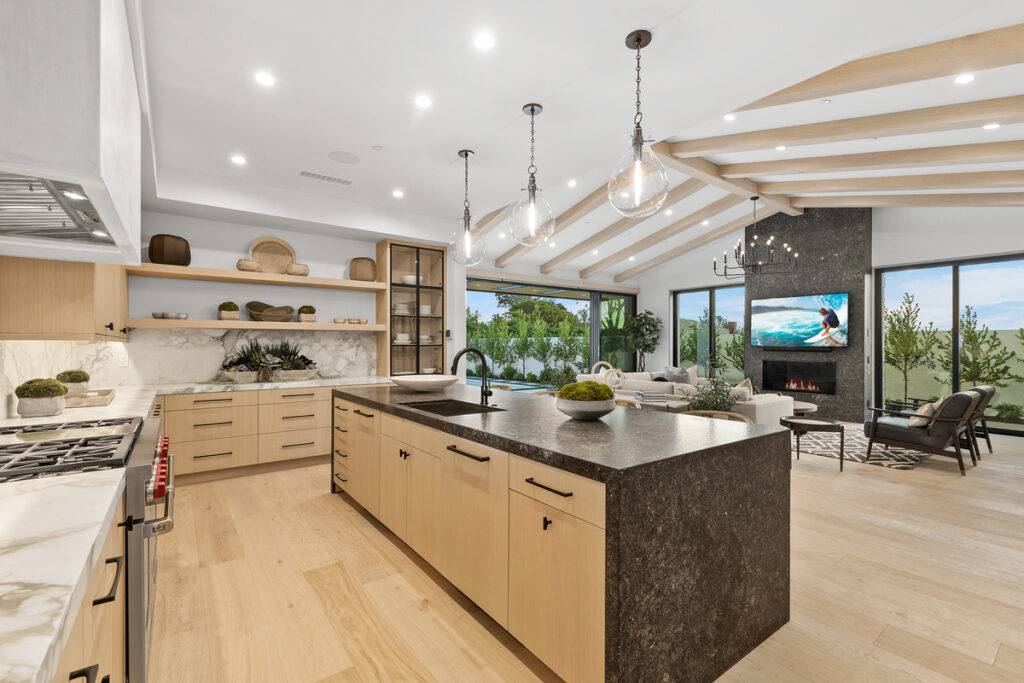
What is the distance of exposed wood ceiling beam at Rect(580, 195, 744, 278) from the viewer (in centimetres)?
746

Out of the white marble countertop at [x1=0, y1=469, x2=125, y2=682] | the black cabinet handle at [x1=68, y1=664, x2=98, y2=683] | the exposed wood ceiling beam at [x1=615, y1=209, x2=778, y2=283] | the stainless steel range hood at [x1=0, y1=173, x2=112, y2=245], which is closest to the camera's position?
the white marble countertop at [x1=0, y1=469, x2=125, y2=682]

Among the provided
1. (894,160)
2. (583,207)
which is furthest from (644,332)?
(894,160)

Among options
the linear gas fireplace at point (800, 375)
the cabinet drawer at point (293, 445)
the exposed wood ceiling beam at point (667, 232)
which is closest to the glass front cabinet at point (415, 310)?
the cabinet drawer at point (293, 445)

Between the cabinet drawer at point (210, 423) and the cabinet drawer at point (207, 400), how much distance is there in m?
0.04

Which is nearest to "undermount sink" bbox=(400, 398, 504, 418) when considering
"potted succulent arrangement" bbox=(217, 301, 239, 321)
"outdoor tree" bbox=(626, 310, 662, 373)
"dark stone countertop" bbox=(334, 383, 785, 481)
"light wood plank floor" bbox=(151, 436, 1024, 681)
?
"dark stone countertop" bbox=(334, 383, 785, 481)

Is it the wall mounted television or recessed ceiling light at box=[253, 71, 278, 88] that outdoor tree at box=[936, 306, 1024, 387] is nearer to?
the wall mounted television

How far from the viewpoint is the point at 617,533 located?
1.34 metres

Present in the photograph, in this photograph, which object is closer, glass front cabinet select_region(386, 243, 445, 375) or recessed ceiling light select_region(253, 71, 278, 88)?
recessed ceiling light select_region(253, 71, 278, 88)

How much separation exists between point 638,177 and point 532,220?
84 centimetres

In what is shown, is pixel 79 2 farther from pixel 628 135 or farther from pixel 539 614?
pixel 628 135

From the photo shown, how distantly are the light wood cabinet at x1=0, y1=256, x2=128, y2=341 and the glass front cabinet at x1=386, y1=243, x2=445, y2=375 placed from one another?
309 centimetres

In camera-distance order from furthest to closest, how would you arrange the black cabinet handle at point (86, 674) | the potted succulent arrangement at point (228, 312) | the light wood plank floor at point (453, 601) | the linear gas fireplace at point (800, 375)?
1. the linear gas fireplace at point (800, 375)
2. the potted succulent arrangement at point (228, 312)
3. the light wood plank floor at point (453, 601)
4. the black cabinet handle at point (86, 674)

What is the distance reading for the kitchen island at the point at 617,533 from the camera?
1.38 m

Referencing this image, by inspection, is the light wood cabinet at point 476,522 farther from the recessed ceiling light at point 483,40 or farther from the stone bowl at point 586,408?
the recessed ceiling light at point 483,40
